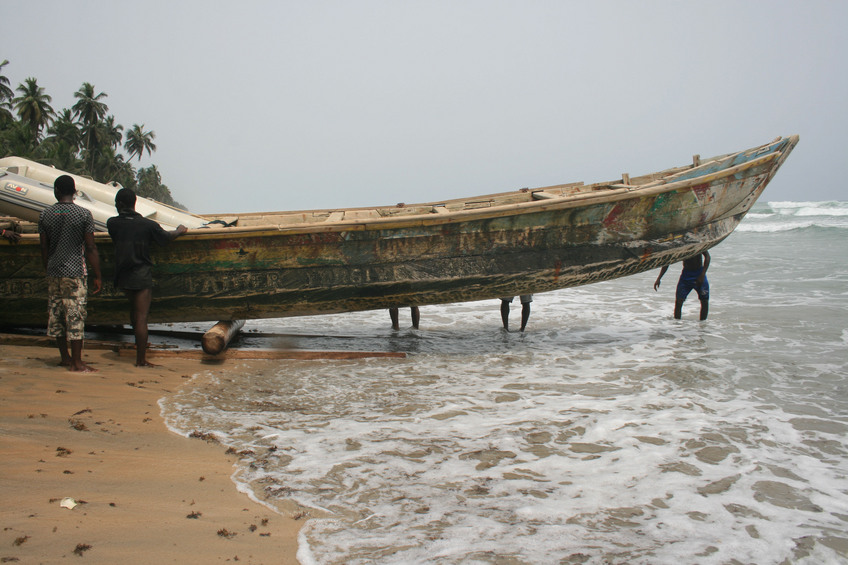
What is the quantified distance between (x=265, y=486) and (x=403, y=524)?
0.77m

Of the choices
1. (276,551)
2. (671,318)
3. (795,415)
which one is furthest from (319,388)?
(671,318)

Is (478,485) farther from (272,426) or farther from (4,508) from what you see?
(4,508)

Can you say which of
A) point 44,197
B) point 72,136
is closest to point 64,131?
point 72,136

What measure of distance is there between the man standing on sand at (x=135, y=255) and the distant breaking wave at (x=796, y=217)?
32638 mm

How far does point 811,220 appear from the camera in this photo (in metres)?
33.2

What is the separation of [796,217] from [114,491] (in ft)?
136

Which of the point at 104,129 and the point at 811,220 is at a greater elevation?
the point at 104,129

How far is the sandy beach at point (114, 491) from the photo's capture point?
215 cm

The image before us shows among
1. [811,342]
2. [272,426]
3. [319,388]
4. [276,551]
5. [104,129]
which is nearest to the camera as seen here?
[276,551]

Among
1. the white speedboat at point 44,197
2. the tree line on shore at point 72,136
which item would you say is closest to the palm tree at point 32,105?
the tree line on shore at point 72,136

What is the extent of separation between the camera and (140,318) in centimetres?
504

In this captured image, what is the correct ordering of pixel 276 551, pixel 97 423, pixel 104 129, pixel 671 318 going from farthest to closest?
pixel 104 129 → pixel 671 318 → pixel 97 423 → pixel 276 551

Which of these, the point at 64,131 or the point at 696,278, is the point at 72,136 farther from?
the point at 696,278

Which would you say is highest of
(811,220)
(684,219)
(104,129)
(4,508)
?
(104,129)
